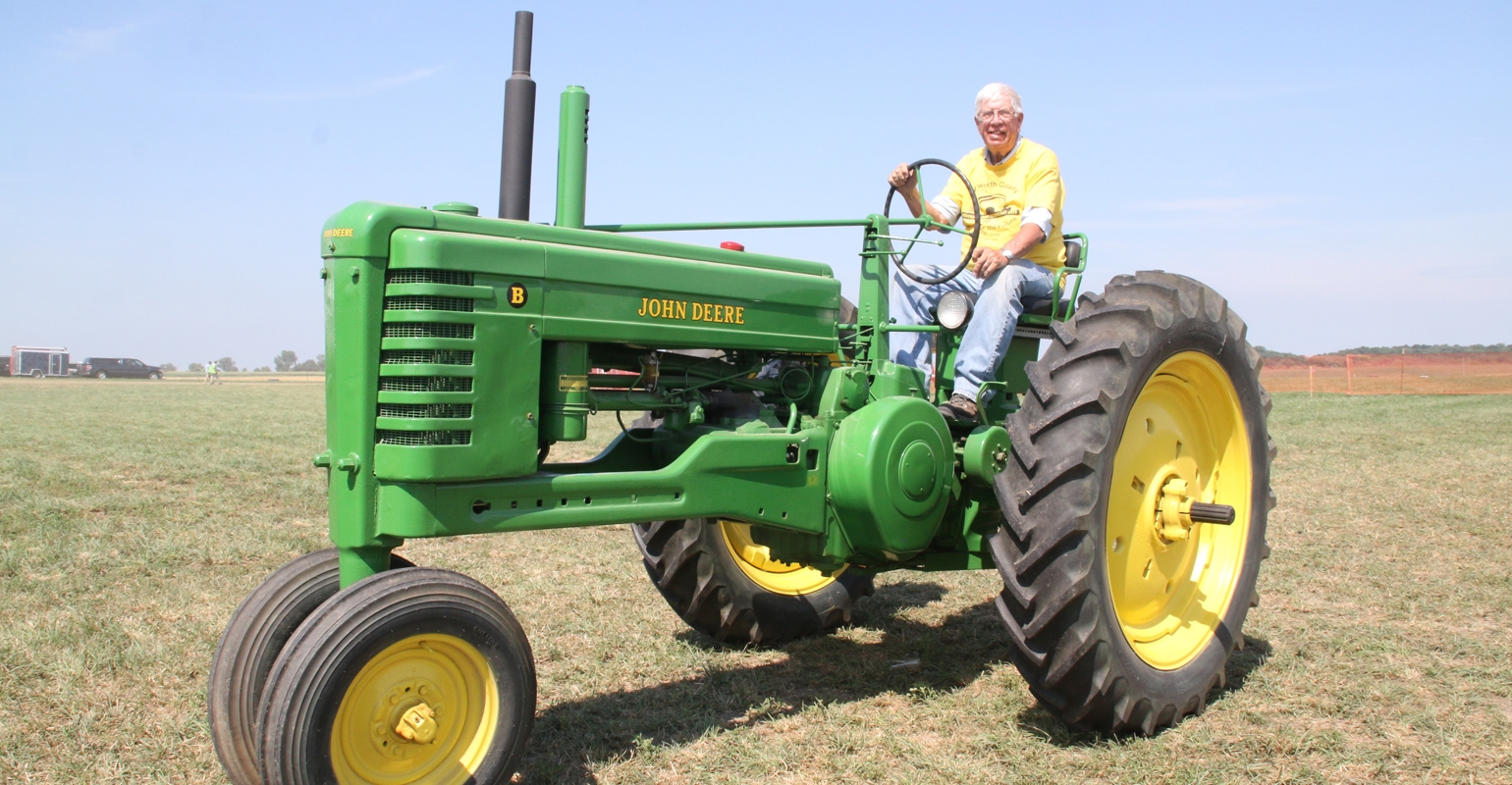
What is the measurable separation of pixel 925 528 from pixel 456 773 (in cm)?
196

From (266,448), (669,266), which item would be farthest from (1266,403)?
(266,448)

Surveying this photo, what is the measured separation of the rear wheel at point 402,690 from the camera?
283cm

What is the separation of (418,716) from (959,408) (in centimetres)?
251

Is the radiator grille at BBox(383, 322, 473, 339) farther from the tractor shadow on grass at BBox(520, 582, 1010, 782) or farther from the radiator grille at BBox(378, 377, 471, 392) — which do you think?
the tractor shadow on grass at BBox(520, 582, 1010, 782)

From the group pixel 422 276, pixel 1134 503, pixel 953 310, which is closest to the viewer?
pixel 422 276

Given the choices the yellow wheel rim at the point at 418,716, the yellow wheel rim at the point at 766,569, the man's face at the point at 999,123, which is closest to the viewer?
the yellow wheel rim at the point at 418,716

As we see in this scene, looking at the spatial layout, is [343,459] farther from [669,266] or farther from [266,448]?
[266,448]

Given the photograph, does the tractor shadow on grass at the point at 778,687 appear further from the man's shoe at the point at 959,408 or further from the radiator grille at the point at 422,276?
the radiator grille at the point at 422,276

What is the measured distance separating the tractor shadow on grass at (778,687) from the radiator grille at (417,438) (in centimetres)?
114

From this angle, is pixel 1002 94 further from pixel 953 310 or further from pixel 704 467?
pixel 704 467

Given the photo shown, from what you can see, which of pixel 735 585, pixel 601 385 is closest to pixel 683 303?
pixel 601 385

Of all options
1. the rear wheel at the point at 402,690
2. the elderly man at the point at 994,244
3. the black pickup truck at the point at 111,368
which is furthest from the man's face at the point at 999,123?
the black pickup truck at the point at 111,368

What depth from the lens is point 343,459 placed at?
3.21 metres

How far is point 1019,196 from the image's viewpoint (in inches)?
197
